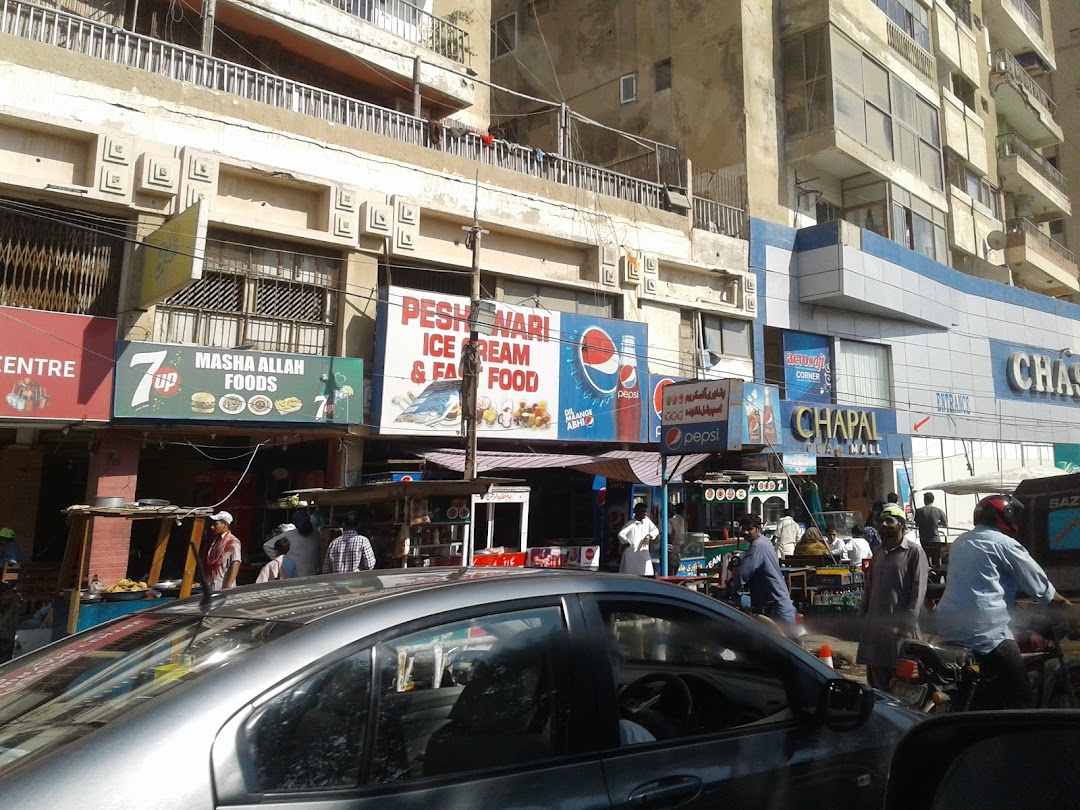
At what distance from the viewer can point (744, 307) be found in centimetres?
1892

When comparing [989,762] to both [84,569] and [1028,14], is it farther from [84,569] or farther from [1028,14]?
[1028,14]

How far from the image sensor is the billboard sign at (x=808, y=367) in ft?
65.2

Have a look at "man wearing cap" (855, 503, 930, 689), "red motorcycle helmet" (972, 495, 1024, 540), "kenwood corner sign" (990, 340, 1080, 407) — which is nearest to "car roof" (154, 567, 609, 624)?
"red motorcycle helmet" (972, 495, 1024, 540)

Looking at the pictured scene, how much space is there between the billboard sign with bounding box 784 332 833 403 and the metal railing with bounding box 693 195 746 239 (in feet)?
9.30

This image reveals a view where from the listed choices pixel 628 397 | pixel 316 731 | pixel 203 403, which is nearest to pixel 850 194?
pixel 628 397

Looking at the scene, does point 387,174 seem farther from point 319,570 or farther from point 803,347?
point 803,347

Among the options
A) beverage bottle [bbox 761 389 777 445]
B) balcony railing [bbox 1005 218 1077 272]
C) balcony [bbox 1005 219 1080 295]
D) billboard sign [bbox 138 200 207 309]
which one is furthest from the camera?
balcony railing [bbox 1005 218 1077 272]

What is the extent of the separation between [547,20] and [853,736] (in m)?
24.5

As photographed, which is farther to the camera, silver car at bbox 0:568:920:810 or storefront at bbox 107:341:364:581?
storefront at bbox 107:341:364:581

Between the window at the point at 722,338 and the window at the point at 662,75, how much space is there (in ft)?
22.5

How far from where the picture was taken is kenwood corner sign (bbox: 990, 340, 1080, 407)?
26188 millimetres

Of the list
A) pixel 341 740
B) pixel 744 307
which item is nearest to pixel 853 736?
pixel 341 740

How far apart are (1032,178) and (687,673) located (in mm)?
34244

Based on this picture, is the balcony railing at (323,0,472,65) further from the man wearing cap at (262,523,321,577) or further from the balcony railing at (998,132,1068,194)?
the balcony railing at (998,132,1068,194)
